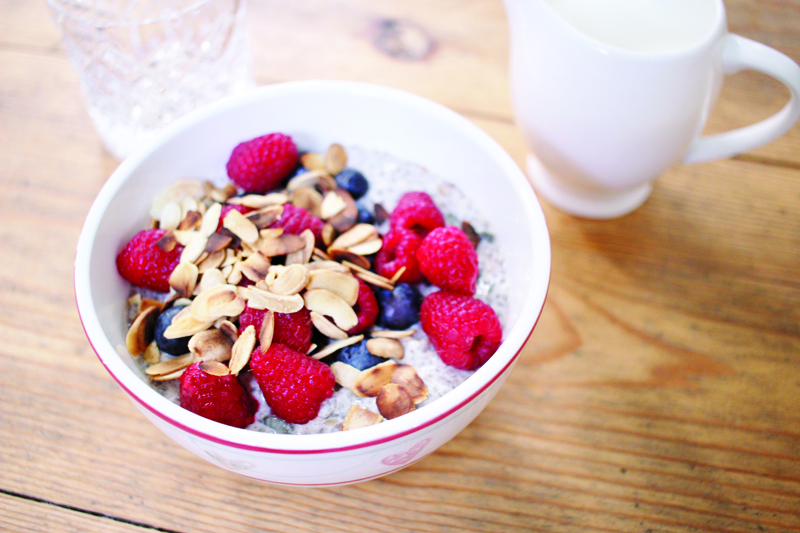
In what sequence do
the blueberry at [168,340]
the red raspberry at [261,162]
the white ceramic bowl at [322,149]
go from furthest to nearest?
the red raspberry at [261,162], the blueberry at [168,340], the white ceramic bowl at [322,149]

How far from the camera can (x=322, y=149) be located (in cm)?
66

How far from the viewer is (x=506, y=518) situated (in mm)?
519

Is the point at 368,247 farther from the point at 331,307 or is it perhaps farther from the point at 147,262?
the point at 147,262

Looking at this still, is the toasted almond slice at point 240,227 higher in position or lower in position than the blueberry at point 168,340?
higher

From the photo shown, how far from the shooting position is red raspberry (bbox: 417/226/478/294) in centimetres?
52

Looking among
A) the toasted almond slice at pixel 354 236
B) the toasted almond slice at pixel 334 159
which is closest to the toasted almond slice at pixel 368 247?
the toasted almond slice at pixel 354 236

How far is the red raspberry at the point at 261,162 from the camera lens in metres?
0.60

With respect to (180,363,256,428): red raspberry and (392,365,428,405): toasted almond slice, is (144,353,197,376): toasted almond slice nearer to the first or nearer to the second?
(180,363,256,428): red raspberry

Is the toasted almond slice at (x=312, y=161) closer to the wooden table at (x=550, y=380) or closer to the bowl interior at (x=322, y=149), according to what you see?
the bowl interior at (x=322, y=149)

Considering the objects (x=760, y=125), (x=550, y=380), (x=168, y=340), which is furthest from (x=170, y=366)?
(x=760, y=125)

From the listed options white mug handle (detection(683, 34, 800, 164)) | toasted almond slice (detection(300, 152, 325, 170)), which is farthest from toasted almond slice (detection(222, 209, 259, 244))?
white mug handle (detection(683, 34, 800, 164))

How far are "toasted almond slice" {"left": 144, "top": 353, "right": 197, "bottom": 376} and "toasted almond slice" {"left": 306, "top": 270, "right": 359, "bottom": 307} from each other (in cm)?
12

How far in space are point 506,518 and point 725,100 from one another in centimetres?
67

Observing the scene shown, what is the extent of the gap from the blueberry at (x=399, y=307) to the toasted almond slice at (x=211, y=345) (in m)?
0.14
